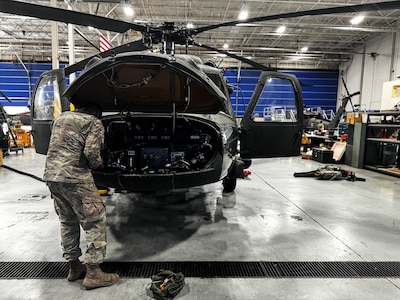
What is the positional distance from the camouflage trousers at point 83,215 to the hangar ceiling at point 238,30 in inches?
335

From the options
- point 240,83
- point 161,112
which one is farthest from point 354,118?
→ point 240,83

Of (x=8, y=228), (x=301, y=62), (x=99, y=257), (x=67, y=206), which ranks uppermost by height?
(x=301, y=62)

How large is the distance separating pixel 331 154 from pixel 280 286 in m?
7.83

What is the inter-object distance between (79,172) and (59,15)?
1.61 meters

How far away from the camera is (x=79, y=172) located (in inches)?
83.3

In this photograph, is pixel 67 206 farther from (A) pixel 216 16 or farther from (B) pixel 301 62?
(B) pixel 301 62

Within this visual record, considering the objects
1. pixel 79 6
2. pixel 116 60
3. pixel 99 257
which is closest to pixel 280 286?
pixel 99 257

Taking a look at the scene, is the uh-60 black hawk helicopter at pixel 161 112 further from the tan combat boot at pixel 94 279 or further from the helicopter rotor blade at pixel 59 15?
the tan combat boot at pixel 94 279

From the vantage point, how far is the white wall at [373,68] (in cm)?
1627

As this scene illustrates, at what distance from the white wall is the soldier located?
18834 mm

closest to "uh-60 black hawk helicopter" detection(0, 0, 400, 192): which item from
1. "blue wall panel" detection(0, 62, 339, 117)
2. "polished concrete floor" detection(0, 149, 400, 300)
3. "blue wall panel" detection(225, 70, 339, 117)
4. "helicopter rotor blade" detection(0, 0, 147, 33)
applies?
"helicopter rotor blade" detection(0, 0, 147, 33)

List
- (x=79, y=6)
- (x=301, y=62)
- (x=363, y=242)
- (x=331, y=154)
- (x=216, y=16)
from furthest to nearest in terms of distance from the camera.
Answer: (x=301, y=62) < (x=216, y=16) < (x=79, y=6) < (x=331, y=154) < (x=363, y=242)

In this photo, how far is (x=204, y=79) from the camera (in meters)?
2.40

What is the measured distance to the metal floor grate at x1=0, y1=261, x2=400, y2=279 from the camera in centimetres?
235
